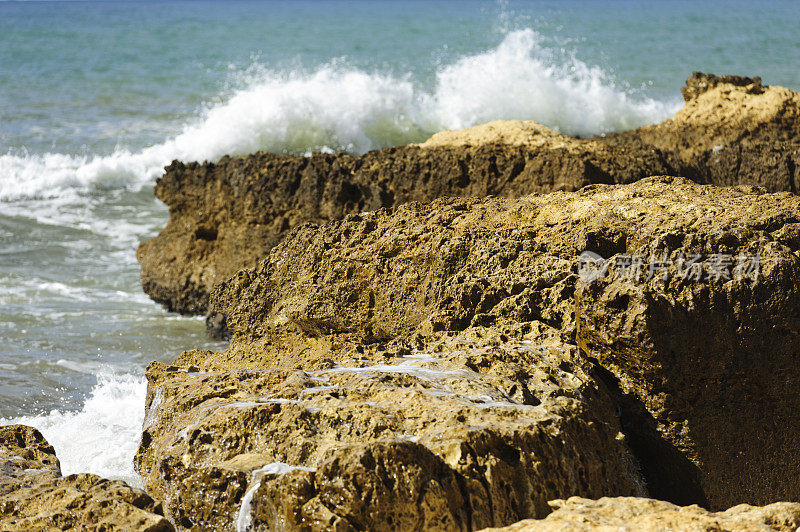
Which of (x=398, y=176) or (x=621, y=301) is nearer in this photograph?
(x=621, y=301)

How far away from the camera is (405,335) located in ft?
11.0

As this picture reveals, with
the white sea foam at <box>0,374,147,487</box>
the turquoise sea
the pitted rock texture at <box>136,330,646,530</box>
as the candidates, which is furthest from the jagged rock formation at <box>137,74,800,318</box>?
the pitted rock texture at <box>136,330,646,530</box>

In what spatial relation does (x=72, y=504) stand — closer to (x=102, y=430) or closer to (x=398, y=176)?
(x=102, y=430)

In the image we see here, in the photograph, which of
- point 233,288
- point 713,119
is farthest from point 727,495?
point 713,119

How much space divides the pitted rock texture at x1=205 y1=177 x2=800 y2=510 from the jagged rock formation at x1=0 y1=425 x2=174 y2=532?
88 cm

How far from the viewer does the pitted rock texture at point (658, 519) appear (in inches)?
75.3

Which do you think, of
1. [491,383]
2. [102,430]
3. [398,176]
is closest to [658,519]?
[491,383]

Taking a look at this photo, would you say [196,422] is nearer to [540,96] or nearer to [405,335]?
[405,335]

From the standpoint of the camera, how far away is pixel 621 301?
8.98ft

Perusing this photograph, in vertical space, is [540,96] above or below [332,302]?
above

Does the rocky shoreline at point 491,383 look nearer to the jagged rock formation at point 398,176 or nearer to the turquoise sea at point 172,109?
the turquoise sea at point 172,109

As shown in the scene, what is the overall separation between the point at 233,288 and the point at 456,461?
1.91m

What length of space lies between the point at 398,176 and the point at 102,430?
2663 millimetres

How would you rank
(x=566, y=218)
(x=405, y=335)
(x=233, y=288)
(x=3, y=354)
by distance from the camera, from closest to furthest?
(x=405, y=335) < (x=566, y=218) < (x=233, y=288) < (x=3, y=354)
